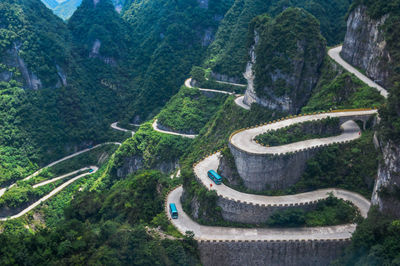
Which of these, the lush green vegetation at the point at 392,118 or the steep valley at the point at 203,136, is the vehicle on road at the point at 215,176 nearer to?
the steep valley at the point at 203,136

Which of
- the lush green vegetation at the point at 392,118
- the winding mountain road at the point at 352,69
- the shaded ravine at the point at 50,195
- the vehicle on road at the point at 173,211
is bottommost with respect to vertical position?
the shaded ravine at the point at 50,195

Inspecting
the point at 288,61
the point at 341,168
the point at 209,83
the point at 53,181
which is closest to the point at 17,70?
the point at 53,181

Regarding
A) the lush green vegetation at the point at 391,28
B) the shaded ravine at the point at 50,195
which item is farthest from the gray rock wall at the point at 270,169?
the shaded ravine at the point at 50,195

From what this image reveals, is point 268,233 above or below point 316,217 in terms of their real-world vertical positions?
below

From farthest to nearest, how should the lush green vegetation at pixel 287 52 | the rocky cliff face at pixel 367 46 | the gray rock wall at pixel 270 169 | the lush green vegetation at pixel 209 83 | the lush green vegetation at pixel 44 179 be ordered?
the lush green vegetation at pixel 209 83, the lush green vegetation at pixel 44 179, the lush green vegetation at pixel 287 52, the rocky cliff face at pixel 367 46, the gray rock wall at pixel 270 169

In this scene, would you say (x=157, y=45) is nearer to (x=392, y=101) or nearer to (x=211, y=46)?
(x=211, y=46)

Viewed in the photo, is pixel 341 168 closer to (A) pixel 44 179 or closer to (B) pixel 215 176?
(B) pixel 215 176

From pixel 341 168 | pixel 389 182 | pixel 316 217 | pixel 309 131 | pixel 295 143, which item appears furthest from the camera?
pixel 309 131
